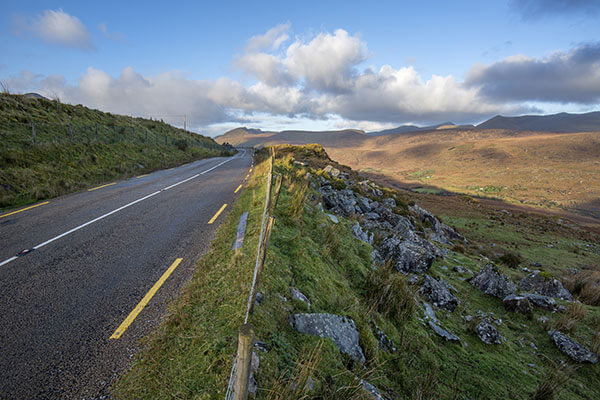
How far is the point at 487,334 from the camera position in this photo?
5035 millimetres

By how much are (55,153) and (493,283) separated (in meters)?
22.7

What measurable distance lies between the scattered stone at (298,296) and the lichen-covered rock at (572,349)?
5288 millimetres

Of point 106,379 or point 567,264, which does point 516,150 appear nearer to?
point 567,264

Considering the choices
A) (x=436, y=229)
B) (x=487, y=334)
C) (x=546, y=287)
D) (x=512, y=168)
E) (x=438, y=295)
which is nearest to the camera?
(x=487, y=334)

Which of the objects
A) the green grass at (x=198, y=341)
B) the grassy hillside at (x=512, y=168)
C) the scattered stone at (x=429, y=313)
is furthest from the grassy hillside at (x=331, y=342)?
the grassy hillside at (x=512, y=168)

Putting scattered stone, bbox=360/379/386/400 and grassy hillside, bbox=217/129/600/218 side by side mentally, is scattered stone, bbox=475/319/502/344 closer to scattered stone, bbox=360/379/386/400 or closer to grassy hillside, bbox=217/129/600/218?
scattered stone, bbox=360/379/386/400

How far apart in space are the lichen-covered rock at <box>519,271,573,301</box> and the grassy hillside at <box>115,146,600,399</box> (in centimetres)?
95

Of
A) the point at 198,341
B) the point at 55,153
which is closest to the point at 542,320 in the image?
the point at 198,341

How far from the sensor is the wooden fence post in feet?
5.06

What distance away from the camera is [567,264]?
13.7 meters

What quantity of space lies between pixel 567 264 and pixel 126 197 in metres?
22.5

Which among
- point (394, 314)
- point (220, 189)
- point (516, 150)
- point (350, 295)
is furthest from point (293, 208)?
point (516, 150)

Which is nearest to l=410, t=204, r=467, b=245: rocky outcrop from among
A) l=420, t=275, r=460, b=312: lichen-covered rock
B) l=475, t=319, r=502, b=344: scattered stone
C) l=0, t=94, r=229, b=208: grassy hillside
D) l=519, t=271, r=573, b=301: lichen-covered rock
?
l=519, t=271, r=573, b=301: lichen-covered rock

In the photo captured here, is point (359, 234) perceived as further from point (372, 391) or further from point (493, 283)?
point (372, 391)
